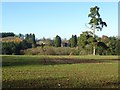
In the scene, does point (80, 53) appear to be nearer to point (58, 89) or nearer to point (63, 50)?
point (63, 50)

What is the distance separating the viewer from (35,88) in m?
10.8

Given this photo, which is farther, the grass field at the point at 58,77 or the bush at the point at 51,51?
the bush at the point at 51,51

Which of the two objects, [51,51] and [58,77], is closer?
[58,77]

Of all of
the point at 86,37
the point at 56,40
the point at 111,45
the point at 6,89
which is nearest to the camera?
the point at 6,89

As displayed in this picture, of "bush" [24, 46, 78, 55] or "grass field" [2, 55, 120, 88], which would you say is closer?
"grass field" [2, 55, 120, 88]

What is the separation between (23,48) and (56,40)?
74.8 feet

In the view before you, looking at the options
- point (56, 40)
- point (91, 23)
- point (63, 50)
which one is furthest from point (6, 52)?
point (56, 40)

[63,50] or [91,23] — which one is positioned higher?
[91,23]

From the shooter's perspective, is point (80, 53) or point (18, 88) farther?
point (80, 53)

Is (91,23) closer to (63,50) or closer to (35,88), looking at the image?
(63,50)

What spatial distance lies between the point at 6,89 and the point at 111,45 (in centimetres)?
6621

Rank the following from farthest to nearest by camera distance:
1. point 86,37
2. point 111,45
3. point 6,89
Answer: point 111,45 < point 86,37 < point 6,89

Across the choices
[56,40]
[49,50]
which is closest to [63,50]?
[49,50]

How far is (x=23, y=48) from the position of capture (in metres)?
77.4
